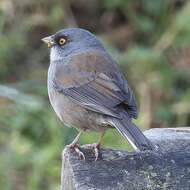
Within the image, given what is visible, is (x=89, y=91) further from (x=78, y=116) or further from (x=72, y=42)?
(x=72, y=42)

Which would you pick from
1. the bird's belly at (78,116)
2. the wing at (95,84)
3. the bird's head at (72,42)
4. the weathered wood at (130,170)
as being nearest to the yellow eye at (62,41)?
the bird's head at (72,42)

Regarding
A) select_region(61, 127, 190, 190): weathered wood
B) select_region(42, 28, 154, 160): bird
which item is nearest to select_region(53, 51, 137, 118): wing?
select_region(42, 28, 154, 160): bird

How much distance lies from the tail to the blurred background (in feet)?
5.92

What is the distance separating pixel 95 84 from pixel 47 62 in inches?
138

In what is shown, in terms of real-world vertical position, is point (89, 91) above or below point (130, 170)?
above

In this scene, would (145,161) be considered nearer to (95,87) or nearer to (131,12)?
(95,87)

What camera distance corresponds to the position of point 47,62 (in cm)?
684

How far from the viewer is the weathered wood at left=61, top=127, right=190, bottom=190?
2.20 metres

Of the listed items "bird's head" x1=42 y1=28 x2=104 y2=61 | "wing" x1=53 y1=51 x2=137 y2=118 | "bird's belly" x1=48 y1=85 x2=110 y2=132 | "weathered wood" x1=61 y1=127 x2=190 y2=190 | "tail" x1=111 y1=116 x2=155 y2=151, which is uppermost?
"bird's head" x1=42 y1=28 x2=104 y2=61

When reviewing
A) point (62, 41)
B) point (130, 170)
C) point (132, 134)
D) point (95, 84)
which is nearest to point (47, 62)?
point (62, 41)

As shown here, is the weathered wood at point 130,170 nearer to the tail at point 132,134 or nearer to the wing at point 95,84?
the tail at point 132,134

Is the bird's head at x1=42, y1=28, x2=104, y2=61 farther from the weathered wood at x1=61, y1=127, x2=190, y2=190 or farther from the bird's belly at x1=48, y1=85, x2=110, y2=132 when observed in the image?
the weathered wood at x1=61, y1=127, x2=190, y2=190

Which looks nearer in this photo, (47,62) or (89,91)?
(89,91)

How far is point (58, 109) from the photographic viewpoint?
3.48 metres
